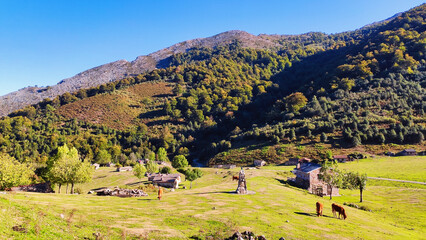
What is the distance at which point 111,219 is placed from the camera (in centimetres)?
2208

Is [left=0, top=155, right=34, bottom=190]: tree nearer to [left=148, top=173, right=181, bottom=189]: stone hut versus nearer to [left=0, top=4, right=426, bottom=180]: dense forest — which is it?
[left=148, top=173, right=181, bottom=189]: stone hut

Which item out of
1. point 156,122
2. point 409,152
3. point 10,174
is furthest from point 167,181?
point 156,122

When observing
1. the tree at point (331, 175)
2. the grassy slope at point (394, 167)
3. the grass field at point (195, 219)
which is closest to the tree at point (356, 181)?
the tree at point (331, 175)

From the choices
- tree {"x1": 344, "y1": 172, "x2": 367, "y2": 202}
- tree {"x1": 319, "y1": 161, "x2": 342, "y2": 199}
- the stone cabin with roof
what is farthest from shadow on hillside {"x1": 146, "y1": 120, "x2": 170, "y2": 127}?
tree {"x1": 344, "y1": 172, "x2": 367, "y2": 202}

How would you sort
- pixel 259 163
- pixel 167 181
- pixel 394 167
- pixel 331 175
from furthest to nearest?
1. pixel 259 163
2. pixel 394 167
3. pixel 167 181
4. pixel 331 175

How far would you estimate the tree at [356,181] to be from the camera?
173 ft

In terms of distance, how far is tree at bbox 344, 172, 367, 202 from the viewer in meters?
52.7

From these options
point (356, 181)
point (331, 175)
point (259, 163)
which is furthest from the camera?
point (259, 163)

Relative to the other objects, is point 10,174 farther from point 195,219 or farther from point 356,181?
point 356,181

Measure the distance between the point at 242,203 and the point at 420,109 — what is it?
144918 millimetres

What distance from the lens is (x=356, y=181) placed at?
53.3 meters

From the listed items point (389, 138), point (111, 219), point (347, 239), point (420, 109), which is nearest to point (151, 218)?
point (111, 219)

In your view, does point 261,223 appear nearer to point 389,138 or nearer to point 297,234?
point 297,234

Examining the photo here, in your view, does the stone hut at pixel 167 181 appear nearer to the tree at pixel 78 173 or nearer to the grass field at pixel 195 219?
the tree at pixel 78 173
